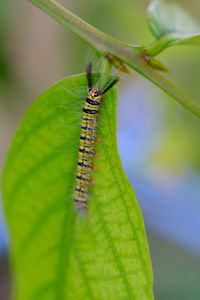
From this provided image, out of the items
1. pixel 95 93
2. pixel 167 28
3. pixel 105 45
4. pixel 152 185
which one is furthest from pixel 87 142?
pixel 152 185

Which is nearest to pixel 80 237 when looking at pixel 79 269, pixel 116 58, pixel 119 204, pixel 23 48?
pixel 79 269

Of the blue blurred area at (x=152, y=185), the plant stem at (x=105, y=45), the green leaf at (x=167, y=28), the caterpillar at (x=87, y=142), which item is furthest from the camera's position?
the blue blurred area at (x=152, y=185)

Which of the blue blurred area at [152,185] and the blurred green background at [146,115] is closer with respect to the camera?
the blurred green background at [146,115]

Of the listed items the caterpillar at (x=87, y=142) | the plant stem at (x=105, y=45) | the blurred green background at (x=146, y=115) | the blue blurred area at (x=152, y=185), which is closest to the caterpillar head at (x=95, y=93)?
the caterpillar at (x=87, y=142)

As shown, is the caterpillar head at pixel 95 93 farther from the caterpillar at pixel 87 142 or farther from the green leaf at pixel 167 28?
the green leaf at pixel 167 28

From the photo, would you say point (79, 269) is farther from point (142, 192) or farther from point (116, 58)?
point (142, 192)

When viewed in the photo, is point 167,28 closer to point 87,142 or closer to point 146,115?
point 87,142
